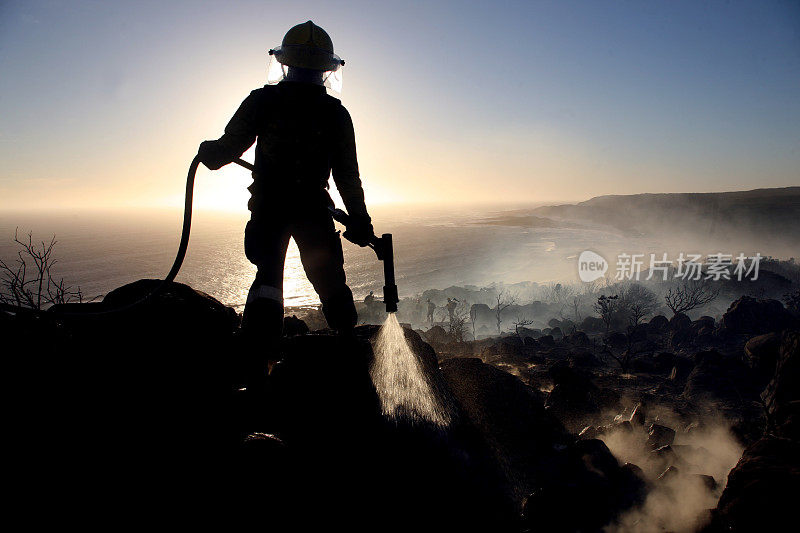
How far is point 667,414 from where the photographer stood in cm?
1161

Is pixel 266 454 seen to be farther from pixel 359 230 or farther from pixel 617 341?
pixel 617 341

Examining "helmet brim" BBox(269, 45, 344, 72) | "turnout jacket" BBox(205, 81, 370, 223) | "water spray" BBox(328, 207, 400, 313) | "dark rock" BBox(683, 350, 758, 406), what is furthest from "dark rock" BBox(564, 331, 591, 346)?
"helmet brim" BBox(269, 45, 344, 72)

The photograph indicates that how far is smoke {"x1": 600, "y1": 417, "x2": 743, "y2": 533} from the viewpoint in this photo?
370cm

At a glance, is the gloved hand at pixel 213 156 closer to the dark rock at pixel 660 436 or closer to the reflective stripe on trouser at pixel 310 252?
the reflective stripe on trouser at pixel 310 252

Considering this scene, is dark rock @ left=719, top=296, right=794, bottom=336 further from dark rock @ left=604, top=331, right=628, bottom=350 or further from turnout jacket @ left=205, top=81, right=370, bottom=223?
turnout jacket @ left=205, top=81, right=370, bottom=223

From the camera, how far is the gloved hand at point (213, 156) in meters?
3.37

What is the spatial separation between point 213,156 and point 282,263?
1.21 m

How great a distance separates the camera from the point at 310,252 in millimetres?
3545

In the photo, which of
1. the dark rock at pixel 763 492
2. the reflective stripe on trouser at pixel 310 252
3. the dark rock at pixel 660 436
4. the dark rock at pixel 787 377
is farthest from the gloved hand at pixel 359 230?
the dark rock at pixel 787 377

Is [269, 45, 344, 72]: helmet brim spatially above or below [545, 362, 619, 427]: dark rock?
above

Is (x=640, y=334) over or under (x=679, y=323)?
under

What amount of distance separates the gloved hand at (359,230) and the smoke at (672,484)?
4072 millimetres

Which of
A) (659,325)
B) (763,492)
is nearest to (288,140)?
(763,492)

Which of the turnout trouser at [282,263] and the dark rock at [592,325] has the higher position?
the turnout trouser at [282,263]
